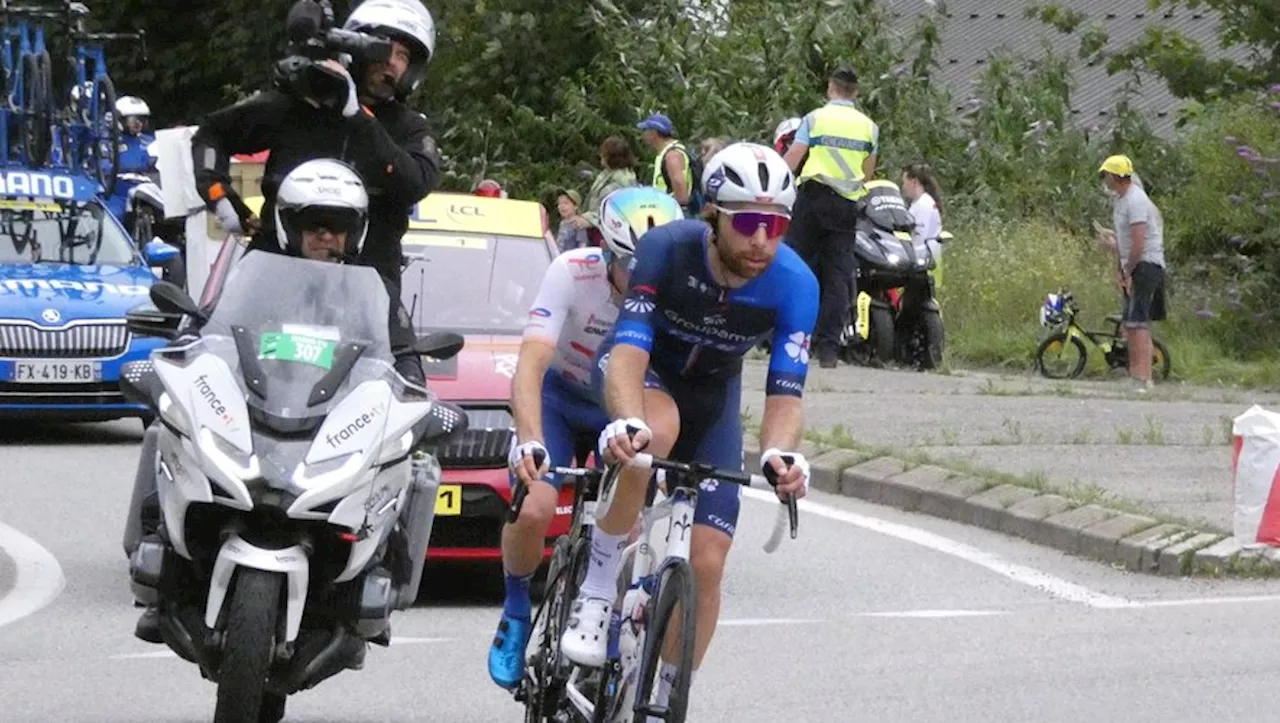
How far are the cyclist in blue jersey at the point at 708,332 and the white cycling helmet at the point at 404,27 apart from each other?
2218 mm

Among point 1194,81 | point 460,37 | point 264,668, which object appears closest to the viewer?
point 264,668

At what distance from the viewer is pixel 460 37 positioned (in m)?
31.4

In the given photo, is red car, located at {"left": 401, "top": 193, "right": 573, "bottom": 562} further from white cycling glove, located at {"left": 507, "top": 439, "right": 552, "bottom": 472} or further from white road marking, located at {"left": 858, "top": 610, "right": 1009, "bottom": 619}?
white cycling glove, located at {"left": 507, "top": 439, "right": 552, "bottom": 472}

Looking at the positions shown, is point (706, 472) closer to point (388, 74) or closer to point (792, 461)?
point (792, 461)

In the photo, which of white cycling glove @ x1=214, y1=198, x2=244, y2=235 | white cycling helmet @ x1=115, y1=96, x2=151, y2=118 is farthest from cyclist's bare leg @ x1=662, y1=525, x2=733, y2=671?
white cycling helmet @ x1=115, y1=96, x2=151, y2=118

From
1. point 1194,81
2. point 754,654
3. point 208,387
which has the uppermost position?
point 1194,81

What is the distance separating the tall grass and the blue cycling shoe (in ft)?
47.0

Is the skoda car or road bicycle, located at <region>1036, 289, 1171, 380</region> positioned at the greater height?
road bicycle, located at <region>1036, 289, 1171, 380</region>

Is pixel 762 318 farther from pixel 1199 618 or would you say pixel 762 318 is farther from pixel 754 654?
pixel 1199 618

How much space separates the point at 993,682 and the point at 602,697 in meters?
2.45

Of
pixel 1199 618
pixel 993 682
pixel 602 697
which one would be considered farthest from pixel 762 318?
pixel 1199 618

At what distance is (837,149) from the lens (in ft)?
69.1

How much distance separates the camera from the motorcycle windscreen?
7.81 metres

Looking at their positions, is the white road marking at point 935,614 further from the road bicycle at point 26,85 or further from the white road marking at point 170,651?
the road bicycle at point 26,85
